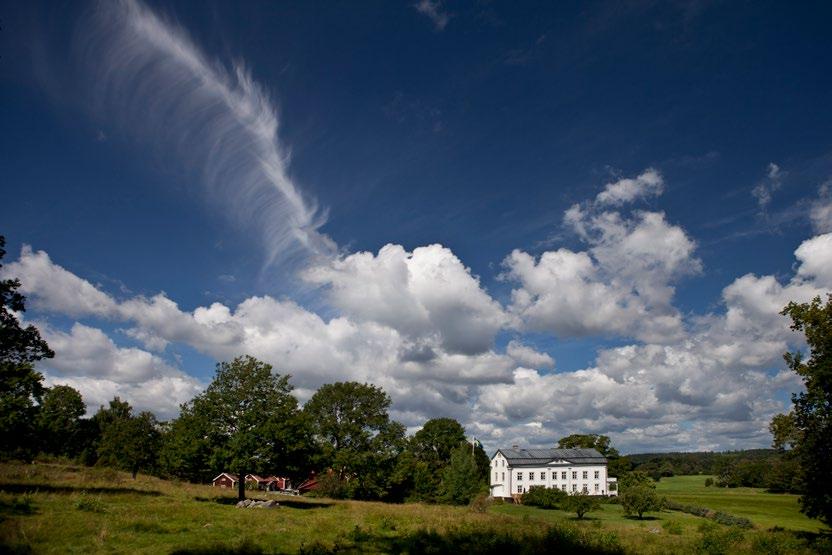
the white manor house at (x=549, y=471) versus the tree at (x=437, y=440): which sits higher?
the tree at (x=437, y=440)

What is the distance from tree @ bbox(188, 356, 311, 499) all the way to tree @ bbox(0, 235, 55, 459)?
A: 38.5 feet

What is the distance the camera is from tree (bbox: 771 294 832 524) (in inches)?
1153

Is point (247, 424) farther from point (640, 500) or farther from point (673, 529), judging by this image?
point (640, 500)

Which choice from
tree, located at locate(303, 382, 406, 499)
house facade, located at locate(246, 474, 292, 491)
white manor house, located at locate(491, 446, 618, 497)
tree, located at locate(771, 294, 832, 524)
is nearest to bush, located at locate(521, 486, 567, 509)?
white manor house, located at locate(491, 446, 618, 497)

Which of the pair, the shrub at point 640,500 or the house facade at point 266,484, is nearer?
the shrub at point 640,500

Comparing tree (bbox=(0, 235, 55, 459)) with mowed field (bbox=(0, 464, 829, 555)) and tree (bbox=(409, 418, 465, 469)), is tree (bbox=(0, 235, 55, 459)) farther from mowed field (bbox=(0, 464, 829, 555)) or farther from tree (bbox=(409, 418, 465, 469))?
tree (bbox=(409, 418, 465, 469))

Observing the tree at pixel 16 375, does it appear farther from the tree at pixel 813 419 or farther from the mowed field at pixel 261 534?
the tree at pixel 813 419

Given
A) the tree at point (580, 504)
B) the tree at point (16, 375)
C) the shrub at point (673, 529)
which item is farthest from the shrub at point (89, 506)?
the tree at point (580, 504)

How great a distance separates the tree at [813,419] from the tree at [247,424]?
3459cm

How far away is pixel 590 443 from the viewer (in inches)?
5728

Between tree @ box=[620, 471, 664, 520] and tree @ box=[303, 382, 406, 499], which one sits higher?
tree @ box=[303, 382, 406, 499]

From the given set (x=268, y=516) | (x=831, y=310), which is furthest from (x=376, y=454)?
(x=831, y=310)

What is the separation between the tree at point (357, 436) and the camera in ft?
209

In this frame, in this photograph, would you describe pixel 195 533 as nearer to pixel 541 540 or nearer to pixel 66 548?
pixel 66 548
